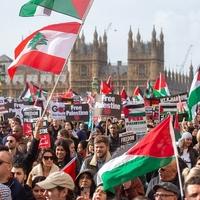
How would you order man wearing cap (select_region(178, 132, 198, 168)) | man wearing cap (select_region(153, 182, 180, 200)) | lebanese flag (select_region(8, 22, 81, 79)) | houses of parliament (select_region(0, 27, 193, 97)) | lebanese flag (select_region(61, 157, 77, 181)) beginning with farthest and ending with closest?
houses of parliament (select_region(0, 27, 193, 97)) → lebanese flag (select_region(8, 22, 81, 79)) → man wearing cap (select_region(178, 132, 198, 168)) → lebanese flag (select_region(61, 157, 77, 181)) → man wearing cap (select_region(153, 182, 180, 200))

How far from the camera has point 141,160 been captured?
17.0 ft

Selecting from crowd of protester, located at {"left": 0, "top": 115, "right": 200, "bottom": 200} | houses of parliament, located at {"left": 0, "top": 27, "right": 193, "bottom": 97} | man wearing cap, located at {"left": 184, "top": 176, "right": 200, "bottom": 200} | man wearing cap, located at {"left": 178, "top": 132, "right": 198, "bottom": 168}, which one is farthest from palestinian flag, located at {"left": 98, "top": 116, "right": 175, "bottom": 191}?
houses of parliament, located at {"left": 0, "top": 27, "right": 193, "bottom": 97}

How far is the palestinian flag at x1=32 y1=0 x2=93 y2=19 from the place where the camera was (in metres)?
8.72

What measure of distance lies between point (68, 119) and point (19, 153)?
5879mm

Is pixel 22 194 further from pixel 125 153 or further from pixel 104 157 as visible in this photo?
pixel 104 157

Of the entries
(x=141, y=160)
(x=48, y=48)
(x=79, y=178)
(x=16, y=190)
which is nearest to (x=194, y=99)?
(x=48, y=48)

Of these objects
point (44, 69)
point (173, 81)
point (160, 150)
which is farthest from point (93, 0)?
point (173, 81)

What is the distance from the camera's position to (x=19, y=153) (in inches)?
328

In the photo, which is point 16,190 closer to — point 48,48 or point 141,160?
point 141,160

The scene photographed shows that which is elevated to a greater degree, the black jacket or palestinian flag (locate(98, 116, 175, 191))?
palestinian flag (locate(98, 116, 175, 191))

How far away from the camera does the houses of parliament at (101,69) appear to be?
10244 cm

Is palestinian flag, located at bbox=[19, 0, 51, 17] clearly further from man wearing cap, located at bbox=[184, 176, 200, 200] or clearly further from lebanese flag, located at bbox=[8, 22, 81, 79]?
man wearing cap, located at bbox=[184, 176, 200, 200]

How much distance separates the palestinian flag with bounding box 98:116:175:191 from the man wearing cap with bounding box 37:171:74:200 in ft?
0.80

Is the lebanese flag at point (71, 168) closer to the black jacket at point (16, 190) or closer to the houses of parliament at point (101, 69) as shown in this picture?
the black jacket at point (16, 190)
